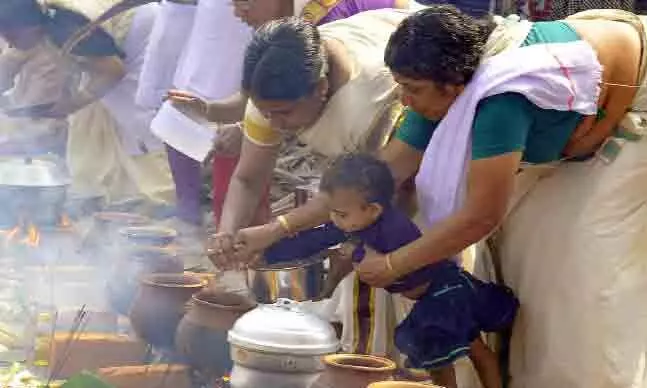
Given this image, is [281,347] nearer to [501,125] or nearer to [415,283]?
[415,283]

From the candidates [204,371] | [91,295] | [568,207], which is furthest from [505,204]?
[91,295]

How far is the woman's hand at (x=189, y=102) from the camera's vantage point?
4.99 meters

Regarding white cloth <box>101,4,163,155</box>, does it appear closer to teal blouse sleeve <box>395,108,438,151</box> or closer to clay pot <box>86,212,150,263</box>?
clay pot <box>86,212,150,263</box>

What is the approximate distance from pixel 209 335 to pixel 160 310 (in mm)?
388

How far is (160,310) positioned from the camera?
3.98 meters

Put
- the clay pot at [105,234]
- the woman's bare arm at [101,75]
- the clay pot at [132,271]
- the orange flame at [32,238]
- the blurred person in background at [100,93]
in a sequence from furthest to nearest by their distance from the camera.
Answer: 1. the woman's bare arm at [101,75]
2. the blurred person in background at [100,93]
3. the orange flame at [32,238]
4. the clay pot at [105,234]
5. the clay pot at [132,271]

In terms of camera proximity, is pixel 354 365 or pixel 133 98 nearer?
pixel 354 365

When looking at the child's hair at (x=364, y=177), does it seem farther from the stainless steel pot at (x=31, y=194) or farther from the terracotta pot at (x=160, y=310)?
the stainless steel pot at (x=31, y=194)

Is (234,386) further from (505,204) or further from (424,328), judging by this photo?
(505,204)

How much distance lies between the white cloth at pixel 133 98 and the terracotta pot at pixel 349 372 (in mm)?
4052

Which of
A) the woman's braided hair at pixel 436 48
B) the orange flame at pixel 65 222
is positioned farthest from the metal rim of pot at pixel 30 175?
the woman's braided hair at pixel 436 48

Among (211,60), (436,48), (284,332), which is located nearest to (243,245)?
(284,332)

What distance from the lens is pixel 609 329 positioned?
3436 millimetres

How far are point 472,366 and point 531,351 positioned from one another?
21cm
